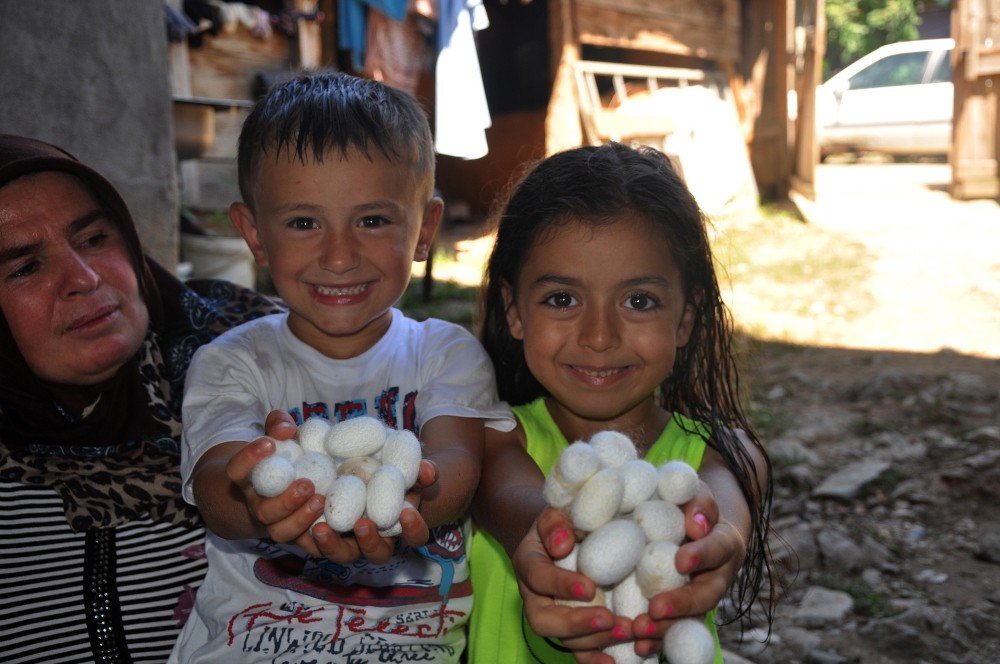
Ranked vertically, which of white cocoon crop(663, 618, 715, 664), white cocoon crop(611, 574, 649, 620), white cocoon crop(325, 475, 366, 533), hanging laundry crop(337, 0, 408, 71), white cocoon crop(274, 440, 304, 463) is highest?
hanging laundry crop(337, 0, 408, 71)

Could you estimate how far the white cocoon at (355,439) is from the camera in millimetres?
1467

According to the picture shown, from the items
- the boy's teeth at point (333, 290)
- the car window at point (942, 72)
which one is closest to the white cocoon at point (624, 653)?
the boy's teeth at point (333, 290)

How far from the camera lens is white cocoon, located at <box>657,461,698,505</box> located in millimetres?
1350

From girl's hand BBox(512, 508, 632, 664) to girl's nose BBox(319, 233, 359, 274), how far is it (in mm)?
747

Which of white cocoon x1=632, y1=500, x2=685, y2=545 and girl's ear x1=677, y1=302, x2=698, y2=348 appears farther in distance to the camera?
girl's ear x1=677, y1=302, x2=698, y2=348

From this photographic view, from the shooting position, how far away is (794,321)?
6668 millimetres

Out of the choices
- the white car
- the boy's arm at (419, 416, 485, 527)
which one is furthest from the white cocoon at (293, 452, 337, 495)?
the white car

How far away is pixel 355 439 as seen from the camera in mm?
1466

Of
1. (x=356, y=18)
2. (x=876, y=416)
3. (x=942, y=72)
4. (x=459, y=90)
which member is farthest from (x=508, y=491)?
(x=942, y=72)

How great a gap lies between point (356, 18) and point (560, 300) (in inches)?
257

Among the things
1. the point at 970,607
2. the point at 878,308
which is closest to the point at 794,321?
the point at 878,308

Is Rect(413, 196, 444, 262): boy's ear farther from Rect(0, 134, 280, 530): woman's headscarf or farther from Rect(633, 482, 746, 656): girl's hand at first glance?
Rect(633, 482, 746, 656): girl's hand

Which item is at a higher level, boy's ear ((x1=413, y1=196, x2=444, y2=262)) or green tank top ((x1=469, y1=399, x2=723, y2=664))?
boy's ear ((x1=413, y1=196, x2=444, y2=262))

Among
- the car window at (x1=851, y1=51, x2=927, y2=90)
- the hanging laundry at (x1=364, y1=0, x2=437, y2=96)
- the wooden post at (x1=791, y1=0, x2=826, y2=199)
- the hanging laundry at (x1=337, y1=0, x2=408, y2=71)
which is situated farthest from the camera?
the car window at (x1=851, y1=51, x2=927, y2=90)
